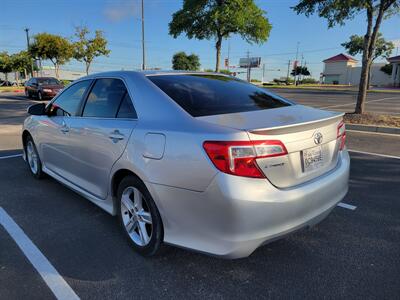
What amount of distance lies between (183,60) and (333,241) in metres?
71.0

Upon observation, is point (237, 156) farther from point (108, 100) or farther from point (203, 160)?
point (108, 100)

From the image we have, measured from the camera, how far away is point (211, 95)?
121 inches

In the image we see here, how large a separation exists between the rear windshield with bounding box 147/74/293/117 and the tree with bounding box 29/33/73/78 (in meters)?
37.5

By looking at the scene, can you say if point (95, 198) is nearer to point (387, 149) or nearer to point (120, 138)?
point (120, 138)

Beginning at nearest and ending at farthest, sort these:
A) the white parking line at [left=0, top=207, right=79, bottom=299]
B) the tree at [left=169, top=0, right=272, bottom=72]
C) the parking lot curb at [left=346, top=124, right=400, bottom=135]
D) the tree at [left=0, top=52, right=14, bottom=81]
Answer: the white parking line at [left=0, top=207, right=79, bottom=299]
the parking lot curb at [left=346, top=124, right=400, bottom=135]
the tree at [left=169, top=0, right=272, bottom=72]
the tree at [left=0, top=52, right=14, bottom=81]

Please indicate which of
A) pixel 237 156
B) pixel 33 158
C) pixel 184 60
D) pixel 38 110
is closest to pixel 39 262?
pixel 237 156

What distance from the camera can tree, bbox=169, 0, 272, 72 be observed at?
53.4 ft

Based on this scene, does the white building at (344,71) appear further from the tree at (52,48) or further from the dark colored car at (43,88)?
the dark colored car at (43,88)

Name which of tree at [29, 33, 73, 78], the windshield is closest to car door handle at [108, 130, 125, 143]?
the windshield

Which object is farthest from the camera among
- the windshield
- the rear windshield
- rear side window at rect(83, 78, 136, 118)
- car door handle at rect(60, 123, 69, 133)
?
the windshield

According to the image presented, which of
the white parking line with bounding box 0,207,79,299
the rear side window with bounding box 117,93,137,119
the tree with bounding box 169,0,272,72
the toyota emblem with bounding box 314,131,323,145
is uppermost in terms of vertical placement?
the tree with bounding box 169,0,272,72

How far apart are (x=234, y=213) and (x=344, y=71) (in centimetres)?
8244

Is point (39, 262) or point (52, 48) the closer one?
point (39, 262)

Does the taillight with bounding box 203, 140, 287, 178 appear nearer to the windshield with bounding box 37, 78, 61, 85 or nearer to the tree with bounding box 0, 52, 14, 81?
the windshield with bounding box 37, 78, 61, 85
